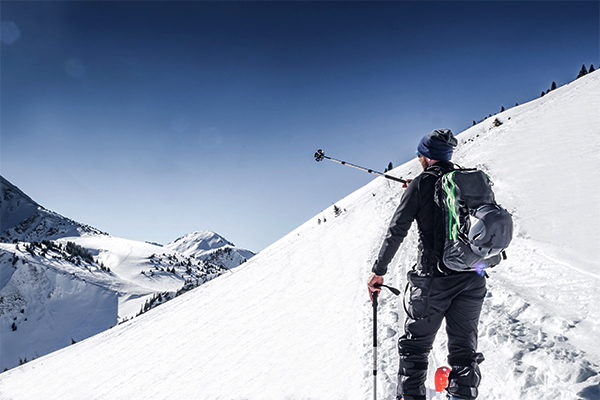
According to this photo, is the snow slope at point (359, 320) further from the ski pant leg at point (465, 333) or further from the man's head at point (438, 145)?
the man's head at point (438, 145)

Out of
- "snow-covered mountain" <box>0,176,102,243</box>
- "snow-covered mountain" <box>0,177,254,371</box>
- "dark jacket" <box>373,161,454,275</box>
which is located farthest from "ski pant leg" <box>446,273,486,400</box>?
"snow-covered mountain" <box>0,176,102,243</box>

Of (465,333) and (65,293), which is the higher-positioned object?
(65,293)

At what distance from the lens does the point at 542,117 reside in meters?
12.7

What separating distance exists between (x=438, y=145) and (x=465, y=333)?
1.62 metres

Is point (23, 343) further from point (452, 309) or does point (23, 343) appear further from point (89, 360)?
point (452, 309)

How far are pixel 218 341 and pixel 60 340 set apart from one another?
41.7 meters

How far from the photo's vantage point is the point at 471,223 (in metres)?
2.15

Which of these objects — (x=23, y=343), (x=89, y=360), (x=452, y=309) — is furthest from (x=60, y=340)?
(x=452, y=309)

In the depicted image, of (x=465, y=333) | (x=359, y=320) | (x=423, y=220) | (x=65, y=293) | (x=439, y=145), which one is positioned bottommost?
(x=465, y=333)

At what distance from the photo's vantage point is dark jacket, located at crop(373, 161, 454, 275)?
2453 millimetres

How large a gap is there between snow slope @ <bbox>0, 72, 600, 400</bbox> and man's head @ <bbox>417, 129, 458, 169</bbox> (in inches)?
94.5

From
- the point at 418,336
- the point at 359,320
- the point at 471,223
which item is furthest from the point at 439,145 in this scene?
the point at 359,320

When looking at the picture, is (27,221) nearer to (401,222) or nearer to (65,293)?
(65,293)

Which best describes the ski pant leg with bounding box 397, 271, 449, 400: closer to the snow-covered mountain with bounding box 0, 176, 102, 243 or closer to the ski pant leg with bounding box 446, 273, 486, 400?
the ski pant leg with bounding box 446, 273, 486, 400
